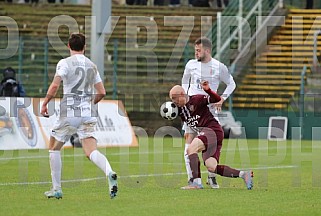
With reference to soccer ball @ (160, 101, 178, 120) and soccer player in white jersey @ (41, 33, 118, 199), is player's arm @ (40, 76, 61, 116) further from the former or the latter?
soccer ball @ (160, 101, 178, 120)

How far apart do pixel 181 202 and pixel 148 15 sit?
25190mm

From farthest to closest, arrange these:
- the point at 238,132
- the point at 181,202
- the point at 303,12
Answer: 1. the point at 303,12
2. the point at 238,132
3. the point at 181,202

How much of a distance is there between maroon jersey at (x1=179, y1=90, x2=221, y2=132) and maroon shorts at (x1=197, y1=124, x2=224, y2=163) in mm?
83

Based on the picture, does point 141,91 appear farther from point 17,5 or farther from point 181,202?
point 181,202

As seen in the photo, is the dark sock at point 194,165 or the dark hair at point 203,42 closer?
the dark sock at point 194,165

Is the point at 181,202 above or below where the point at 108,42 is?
below

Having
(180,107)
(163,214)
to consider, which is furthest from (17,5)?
(163,214)

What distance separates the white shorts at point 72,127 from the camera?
13.5 meters

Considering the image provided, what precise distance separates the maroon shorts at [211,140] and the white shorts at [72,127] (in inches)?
95.0

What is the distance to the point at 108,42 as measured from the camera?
3425 cm

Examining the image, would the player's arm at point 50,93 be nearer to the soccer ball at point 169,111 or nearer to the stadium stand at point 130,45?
the soccer ball at point 169,111

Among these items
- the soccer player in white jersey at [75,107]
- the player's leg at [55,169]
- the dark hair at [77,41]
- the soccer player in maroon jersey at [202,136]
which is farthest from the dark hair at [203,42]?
the player's leg at [55,169]

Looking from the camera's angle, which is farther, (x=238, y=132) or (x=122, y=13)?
(x=122, y=13)

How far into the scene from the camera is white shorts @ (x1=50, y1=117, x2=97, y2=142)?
13.5 m
